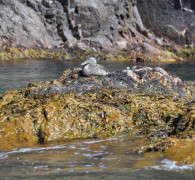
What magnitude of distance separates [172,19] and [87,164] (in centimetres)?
5091

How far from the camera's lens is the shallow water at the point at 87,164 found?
3723 millimetres

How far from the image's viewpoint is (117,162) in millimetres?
4250

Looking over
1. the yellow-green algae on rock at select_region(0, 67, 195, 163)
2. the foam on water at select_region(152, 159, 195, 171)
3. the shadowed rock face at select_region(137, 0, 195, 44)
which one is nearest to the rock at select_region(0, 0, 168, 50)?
the shadowed rock face at select_region(137, 0, 195, 44)

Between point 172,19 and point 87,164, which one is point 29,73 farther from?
point 172,19

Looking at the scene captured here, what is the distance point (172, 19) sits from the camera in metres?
51.5

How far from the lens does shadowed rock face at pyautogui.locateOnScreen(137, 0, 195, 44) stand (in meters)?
50.8

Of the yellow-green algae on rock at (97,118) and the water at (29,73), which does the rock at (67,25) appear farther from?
the yellow-green algae on rock at (97,118)

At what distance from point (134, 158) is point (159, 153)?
391 millimetres

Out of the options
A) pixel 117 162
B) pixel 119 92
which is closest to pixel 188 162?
pixel 117 162

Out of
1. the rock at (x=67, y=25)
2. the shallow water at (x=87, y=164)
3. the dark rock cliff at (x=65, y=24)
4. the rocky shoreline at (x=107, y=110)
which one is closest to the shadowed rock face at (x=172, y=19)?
the rock at (x=67, y=25)

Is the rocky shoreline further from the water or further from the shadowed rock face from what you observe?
the shadowed rock face

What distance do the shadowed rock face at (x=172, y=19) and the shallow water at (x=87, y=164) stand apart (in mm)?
48279

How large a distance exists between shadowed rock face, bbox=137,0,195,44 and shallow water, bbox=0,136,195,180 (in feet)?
158

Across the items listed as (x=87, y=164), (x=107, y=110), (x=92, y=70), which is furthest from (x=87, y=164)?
(x=92, y=70)
